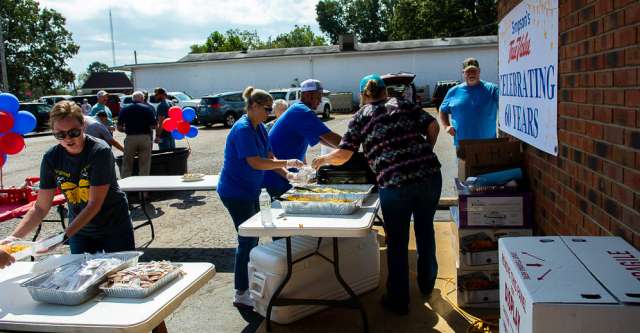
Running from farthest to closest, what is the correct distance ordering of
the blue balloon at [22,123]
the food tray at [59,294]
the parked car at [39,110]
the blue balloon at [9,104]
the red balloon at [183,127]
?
the parked car at [39,110], the red balloon at [183,127], the blue balloon at [22,123], the blue balloon at [9,104], the food tray at [59,294]

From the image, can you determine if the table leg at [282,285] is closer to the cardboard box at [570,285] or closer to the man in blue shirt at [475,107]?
the cardboard box at [570,285]

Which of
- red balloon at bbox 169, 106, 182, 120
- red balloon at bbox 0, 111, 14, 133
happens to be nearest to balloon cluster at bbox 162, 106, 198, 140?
red balloon at bbox 169, 106, 182, 120

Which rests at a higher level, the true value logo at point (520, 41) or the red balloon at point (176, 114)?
the true value logo at point (520, 41)

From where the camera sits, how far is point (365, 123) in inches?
149

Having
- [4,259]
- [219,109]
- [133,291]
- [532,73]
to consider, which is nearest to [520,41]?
[532,73]

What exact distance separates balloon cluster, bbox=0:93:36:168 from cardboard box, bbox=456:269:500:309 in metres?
Result: 4.58

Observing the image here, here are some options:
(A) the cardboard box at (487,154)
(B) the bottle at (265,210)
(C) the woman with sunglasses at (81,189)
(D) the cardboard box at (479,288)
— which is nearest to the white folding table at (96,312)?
(C) the woman with sunglasses at (81,189)

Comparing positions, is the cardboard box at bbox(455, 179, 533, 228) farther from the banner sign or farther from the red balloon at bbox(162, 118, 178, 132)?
the red balloon at bbox(162, 118, 178, 132)

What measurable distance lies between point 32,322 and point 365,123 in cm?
243

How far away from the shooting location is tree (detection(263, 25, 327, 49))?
7731 cm

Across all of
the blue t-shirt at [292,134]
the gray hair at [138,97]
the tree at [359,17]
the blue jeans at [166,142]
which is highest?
the tree at [359,17]

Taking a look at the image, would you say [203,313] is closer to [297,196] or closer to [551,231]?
[297,196]

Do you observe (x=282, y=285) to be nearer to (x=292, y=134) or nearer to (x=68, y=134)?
(x=292, y=134)

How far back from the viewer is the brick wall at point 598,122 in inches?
77.7
